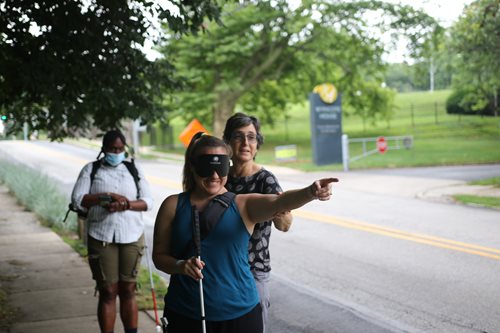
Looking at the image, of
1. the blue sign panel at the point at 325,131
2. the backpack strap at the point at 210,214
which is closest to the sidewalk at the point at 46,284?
the backpack strap at the point at 210,214

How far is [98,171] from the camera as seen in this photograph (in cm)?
554

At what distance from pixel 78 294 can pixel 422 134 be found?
4064cm

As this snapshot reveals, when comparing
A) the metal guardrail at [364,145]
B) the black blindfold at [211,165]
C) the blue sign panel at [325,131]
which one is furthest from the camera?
the blue sign panel at [325,131]

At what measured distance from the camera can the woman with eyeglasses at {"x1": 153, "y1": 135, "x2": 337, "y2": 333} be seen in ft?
10.3

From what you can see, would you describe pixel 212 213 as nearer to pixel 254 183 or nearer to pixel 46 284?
pixel 254 183

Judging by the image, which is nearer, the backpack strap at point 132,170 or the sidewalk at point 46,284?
the backpack strap at point 132,170

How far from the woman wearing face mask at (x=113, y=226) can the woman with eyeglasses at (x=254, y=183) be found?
1.45m

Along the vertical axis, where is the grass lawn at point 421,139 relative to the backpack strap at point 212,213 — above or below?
below

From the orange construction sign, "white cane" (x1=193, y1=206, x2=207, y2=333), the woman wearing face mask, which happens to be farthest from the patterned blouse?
the orange construction sign

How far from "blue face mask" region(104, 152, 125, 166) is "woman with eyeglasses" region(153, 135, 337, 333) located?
229 centimetres

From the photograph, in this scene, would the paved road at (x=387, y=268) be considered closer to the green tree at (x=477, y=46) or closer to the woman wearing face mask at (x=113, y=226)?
the woman wearing face mask at (x=113, y=226)

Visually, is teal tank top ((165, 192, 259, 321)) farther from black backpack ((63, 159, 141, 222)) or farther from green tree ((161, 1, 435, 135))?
green tree ((161, 1, 435, 135))

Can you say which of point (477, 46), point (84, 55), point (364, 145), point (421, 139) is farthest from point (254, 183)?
point (421, 139)

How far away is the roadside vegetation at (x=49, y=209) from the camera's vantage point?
7301 millimetres
